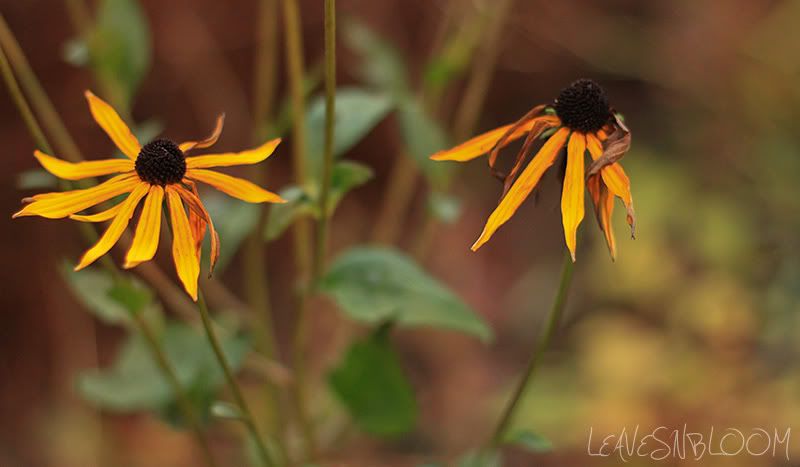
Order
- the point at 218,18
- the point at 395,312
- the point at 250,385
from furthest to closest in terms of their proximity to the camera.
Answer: the point at 218,18 < the point at 250,385 < the point at 395,312

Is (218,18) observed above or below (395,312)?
above

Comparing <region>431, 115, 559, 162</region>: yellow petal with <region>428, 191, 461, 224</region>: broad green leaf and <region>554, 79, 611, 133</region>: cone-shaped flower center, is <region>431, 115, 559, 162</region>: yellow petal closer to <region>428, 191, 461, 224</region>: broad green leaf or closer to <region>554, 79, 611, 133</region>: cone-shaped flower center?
<region>554, 79, 611, 133</region>: cone-shaped flower center

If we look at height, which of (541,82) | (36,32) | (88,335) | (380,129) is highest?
(541,82)

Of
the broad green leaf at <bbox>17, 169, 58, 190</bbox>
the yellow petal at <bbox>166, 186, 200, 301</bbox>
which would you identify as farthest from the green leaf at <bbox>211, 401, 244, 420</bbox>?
the broad green leaf at <bbox>17, 169, 58, 190</bbox>

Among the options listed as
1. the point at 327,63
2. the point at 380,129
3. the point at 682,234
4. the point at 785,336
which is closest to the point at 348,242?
the point at 380,129

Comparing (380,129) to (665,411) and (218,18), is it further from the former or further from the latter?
(665,411)

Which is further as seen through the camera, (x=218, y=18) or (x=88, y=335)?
(x=218, y=18)

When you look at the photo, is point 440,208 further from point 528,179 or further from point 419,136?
point 528,179

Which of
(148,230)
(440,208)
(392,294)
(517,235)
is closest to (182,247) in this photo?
(148,230)
